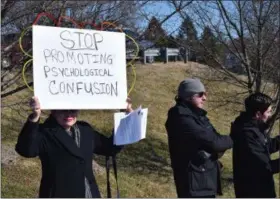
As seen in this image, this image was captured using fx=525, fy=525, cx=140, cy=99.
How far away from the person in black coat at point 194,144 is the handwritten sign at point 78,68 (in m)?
0.52

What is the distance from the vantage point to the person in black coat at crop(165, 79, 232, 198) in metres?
3.63

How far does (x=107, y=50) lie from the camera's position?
340cm

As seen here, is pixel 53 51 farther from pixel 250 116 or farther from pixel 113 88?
pixel 250 116

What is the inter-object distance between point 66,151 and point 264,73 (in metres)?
5.33

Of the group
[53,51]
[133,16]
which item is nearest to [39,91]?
[53,51]

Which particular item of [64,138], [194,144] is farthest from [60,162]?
[194,144]

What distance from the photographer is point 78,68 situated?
329 centimetres

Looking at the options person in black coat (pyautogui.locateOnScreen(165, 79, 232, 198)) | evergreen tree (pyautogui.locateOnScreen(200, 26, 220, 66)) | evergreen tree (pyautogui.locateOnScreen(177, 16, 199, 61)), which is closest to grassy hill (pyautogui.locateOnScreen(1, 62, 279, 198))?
evergreen tree (pyautogui.locateOnScreen(200, 26, 220, 66))

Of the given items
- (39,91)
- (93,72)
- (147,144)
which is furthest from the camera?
(147,144)

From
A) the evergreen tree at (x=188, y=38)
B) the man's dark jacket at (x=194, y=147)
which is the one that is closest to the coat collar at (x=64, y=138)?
the man's dark jacket at (x=194, y=147)

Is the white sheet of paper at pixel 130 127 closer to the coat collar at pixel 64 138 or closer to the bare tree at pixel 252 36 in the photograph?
the coat collar at pixel 64 138

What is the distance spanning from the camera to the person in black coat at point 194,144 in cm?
363

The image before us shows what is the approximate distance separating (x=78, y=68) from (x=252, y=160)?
4.77ft

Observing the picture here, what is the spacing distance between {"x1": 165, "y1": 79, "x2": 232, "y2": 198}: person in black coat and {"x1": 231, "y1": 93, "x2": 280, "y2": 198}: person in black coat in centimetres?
20
